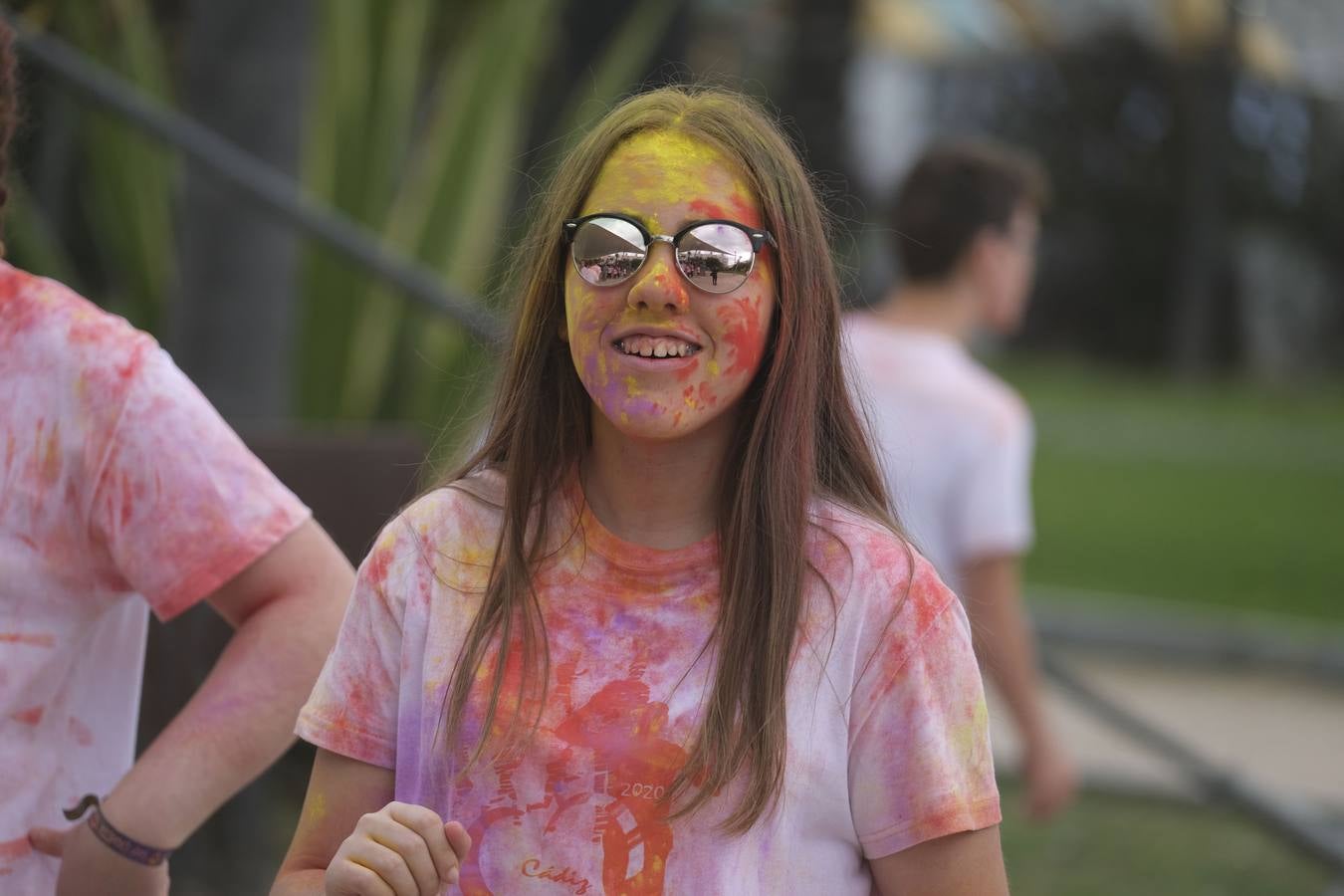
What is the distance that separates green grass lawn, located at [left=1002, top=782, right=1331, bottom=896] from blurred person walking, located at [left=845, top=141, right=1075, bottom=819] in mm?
1262

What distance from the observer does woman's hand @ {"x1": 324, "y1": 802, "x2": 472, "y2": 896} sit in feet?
4.98

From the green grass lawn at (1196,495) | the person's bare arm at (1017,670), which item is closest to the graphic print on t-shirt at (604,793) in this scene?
the person's bare arm at (1017,670)

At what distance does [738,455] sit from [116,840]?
0.78m

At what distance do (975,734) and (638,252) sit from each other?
0.55 meters

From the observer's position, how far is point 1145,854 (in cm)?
558

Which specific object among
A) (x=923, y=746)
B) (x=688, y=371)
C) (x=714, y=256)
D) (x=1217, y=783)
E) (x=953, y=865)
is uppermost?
(x=714, y=256)

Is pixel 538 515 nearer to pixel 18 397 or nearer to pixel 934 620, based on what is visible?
pixel 934 620

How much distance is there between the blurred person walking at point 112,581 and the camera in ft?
6.21

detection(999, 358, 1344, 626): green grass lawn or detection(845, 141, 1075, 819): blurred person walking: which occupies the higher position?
detection(845, 141, 1075, 819): blurred person walking

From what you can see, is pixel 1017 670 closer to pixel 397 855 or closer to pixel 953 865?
pixel 953 865

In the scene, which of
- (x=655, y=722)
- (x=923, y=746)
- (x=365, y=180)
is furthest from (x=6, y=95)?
(x=365, y=180)

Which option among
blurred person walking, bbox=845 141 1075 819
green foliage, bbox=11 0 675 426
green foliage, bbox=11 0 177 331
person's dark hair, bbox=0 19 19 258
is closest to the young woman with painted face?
person's dark hair, bbox=0 19 19 258

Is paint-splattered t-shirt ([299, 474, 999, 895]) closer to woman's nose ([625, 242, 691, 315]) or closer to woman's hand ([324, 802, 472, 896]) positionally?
woman's hand ([324, 802, 472, 896])

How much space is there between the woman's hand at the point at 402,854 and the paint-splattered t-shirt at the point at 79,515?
20.2 inches
